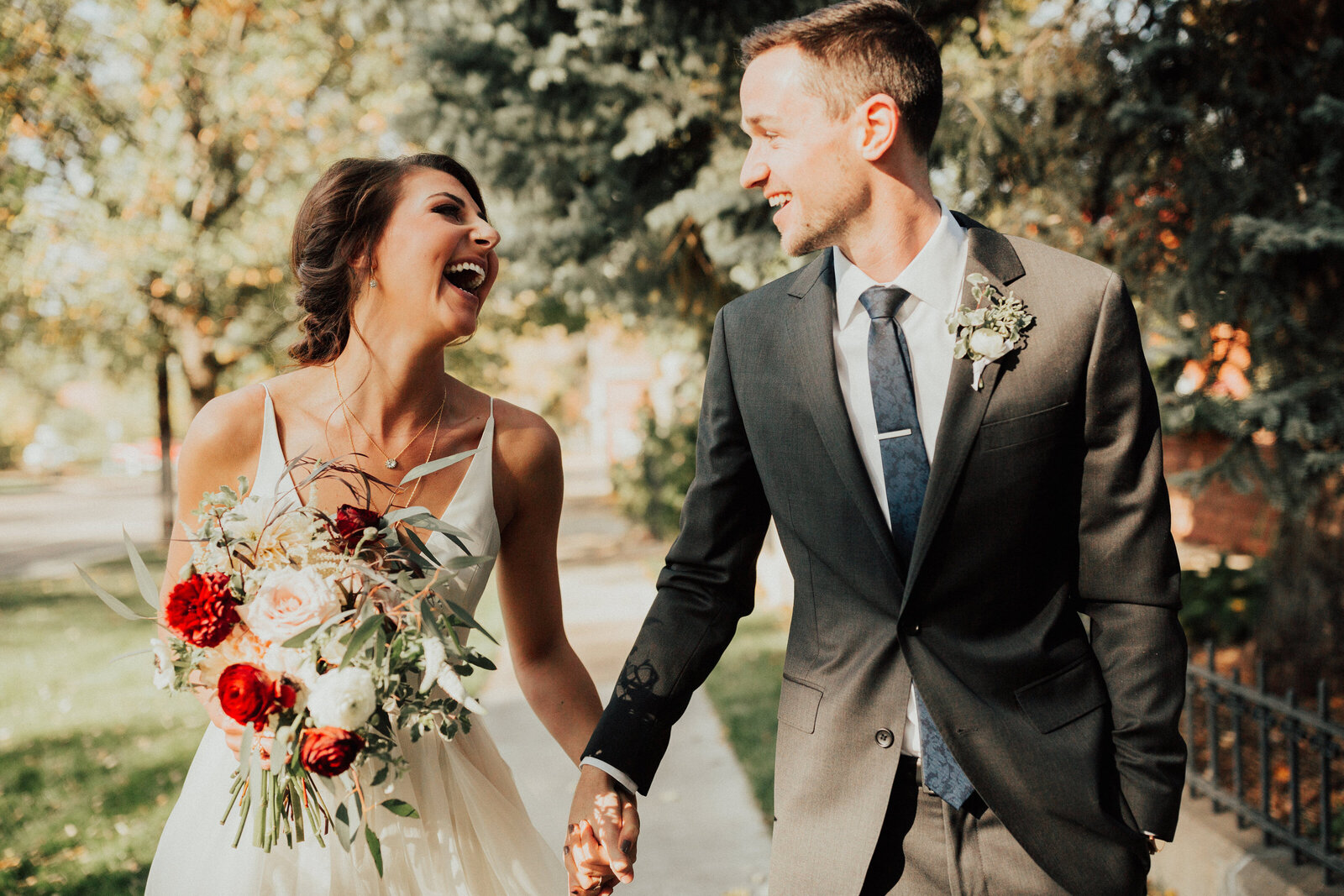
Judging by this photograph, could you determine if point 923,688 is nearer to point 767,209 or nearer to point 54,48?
point 767,209

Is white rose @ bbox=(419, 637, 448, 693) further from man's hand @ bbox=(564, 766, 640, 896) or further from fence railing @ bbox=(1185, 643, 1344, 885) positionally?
fence railing @ bbox=(1185, 643, 1344, 885)

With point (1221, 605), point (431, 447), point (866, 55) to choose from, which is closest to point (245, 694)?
point (431, 447)

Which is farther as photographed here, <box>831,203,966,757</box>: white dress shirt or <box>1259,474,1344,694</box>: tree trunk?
<box>1259,474,1344,694</box>: tree trunk

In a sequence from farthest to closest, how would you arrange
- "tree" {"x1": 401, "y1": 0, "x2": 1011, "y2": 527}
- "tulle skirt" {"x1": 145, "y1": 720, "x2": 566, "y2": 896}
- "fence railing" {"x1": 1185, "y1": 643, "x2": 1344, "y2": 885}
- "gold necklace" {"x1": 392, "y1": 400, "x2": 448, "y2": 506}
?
"tree" {"x1": 401, "y1": 0, "x2": 1011, "y2": 527} < "fence railing" {"x1": 1185, "y1": 643, "x2": 1344, "y2": 885} < "gold necklace" {"x1": 392, "y1": 400, "x2": 448, "y2": 506} < "tulle skirt" {"x1": 145, "y1": 720, "x2": 566, "y2": 896}

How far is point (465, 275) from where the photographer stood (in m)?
2.56

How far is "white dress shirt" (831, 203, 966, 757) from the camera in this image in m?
2.07

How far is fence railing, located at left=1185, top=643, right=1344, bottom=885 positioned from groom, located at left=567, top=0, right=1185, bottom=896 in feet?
4.62

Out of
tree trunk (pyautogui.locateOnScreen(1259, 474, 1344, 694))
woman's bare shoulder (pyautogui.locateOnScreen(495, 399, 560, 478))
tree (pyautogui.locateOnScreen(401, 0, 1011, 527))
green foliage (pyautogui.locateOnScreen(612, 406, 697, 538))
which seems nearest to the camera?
woman's bare shoulder (pyautogui.locateOnScreen(495, 399, 560, 478))

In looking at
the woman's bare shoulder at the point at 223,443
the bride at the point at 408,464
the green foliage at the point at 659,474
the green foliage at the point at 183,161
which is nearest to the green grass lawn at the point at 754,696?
the bride at the point at 408,464

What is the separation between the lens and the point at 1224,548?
43.1 feet

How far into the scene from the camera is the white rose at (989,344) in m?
1.95

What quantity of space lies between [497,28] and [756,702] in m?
4.94

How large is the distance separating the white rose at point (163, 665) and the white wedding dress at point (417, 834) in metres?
0.39

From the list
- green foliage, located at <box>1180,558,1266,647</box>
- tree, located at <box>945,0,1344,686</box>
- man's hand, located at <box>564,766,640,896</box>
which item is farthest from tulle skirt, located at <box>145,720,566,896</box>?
green foliage, located at <box>1180,558,1266,647</box>
